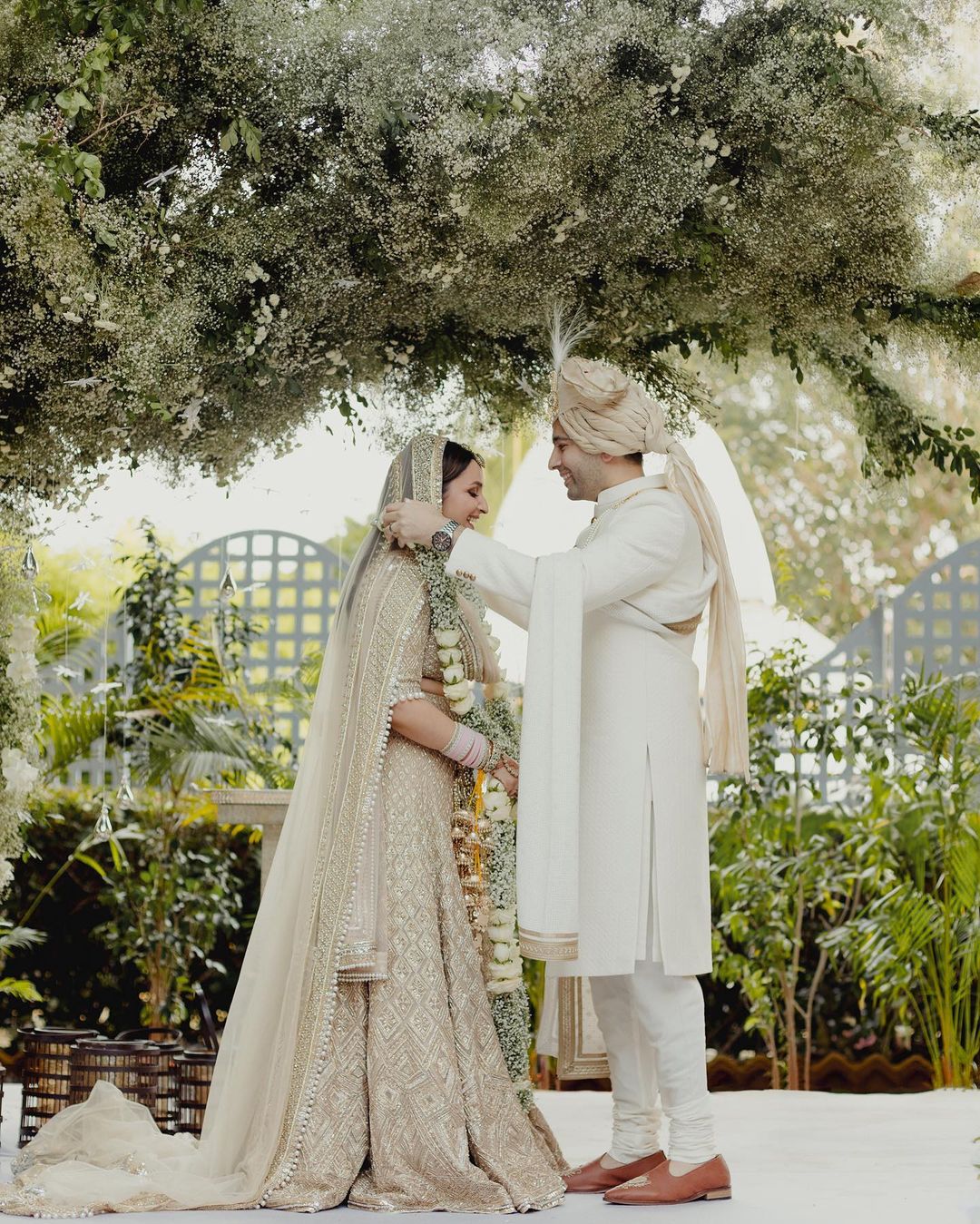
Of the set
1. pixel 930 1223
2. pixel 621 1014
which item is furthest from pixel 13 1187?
pixel 930 1223

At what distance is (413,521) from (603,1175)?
160cm

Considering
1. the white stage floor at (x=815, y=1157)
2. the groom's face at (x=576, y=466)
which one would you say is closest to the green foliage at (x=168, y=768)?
the white stage floor at (x=815, y=1157)

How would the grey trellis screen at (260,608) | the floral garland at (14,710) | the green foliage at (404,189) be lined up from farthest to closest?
1. the grey trellis screen at (260,608)
2. the floral garland at (14,710)
3. the green foliage at (404,189)

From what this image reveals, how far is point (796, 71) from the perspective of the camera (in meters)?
Answer: 3.88

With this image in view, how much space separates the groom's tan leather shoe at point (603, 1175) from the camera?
11.3ft

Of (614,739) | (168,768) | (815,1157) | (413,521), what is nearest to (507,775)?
(614,739)

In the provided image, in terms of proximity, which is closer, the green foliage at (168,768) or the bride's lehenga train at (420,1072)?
the bride's lehenga train at (420,1072)

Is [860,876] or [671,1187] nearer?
[671,1187]

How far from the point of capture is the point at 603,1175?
348 centimetres

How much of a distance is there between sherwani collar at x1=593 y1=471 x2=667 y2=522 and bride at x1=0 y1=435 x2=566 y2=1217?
342mm

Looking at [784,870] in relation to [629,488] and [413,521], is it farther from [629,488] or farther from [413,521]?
[413,521]

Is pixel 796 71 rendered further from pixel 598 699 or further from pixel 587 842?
pixel 587 842

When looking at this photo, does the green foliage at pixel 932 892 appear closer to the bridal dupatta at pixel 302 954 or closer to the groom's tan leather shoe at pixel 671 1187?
the groom's tan leather shoe at pixel 671 1187

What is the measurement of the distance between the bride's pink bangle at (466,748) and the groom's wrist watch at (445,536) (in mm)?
454
